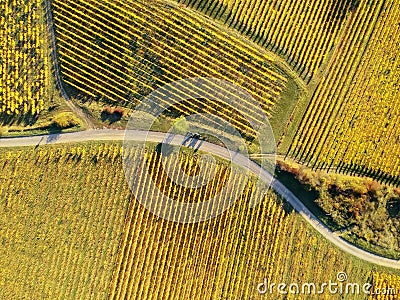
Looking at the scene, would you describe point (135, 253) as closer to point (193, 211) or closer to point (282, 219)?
point (193, 211)

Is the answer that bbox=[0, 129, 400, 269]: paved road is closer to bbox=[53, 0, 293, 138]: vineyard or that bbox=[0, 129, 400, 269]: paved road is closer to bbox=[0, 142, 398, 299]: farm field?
bbox=[0, 142, 398, 299]: farm field

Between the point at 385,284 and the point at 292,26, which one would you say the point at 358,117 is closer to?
the point at 292,26

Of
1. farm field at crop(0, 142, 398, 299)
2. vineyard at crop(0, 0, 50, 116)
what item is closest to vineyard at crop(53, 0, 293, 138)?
vineyard at crop(0, 0, 50, 116)

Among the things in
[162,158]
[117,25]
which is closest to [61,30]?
[117,25]

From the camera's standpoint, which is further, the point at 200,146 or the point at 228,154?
the point at 228,154

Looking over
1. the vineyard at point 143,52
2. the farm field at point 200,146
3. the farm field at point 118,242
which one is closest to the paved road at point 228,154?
the farm field at point 200,146

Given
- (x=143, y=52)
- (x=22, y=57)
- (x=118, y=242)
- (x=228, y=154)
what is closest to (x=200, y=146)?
(x=228, y=154)
